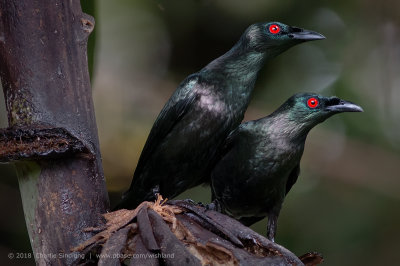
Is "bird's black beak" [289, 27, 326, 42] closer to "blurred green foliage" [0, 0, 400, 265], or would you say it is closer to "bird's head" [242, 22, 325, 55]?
"bird's head" [242, 22, 325, 55]

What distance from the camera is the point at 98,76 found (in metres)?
4.82

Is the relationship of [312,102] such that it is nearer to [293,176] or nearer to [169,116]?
[293,176]

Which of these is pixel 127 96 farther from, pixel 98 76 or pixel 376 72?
pixel 376 72

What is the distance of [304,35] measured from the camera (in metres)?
3.10

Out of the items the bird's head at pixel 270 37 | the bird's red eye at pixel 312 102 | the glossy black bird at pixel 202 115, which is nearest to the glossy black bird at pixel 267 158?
the bird's red eye at pixel 312 102

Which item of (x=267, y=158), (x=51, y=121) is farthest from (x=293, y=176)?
(x=51, y=121)

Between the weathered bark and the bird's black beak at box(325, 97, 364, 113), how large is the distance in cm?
138

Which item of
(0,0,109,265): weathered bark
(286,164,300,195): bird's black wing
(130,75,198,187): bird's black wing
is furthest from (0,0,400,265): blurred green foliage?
(0,0,109,265): weathered bark

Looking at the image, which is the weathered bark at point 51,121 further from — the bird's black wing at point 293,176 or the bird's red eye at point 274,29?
Result: the bird's black wing at point 293,176

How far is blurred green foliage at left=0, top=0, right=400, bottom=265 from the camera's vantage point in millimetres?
4359

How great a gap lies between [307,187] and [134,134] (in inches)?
51.4

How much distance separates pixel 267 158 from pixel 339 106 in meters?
0.44

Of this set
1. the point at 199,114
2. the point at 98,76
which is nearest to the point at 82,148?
the point at 199,114

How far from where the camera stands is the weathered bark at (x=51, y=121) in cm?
208
